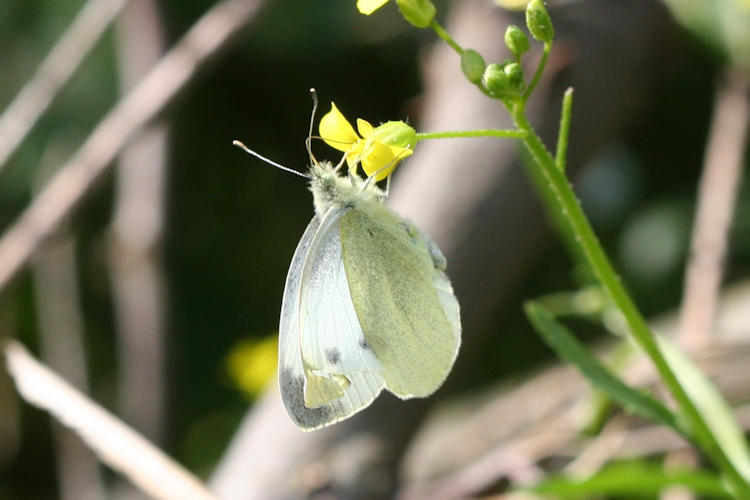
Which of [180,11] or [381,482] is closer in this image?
[381,482]

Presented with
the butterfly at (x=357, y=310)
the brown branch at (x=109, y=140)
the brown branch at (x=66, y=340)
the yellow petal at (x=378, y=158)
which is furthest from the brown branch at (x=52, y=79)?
the yellow petal at (x=378, y=158)

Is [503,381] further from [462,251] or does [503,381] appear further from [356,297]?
[356,297]

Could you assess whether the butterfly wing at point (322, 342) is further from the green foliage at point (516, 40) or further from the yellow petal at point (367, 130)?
the green foliage at point (516, 40)

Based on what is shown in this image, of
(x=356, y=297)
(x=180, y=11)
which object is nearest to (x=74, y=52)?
(x=180, y=11)

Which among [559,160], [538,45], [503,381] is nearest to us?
[559,160]

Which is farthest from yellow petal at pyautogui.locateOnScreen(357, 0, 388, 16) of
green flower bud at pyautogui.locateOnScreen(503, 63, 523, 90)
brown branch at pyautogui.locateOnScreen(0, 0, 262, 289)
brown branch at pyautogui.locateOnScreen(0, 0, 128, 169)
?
brown branch at pyautogui.locateOnScreen(0, 0, 128, 169)

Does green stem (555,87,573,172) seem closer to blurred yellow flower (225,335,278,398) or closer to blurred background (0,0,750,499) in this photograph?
blurred background (0,0,750,499)

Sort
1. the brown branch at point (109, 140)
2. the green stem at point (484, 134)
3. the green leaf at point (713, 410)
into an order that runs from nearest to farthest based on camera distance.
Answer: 1. the green stem at point (484, 134)
2. the green leaf at point (713, 410)
3. the brown branch at point (109, 140)
